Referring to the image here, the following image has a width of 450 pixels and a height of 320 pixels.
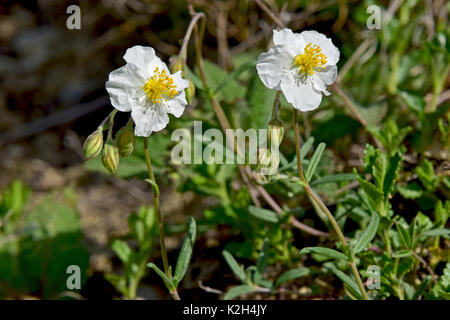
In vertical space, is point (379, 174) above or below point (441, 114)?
below

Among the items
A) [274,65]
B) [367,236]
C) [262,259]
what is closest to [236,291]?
[262,259]

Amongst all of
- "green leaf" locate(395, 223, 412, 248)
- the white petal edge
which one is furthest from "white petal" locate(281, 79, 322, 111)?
"green leaf" locate(395, 223, 412, 248)

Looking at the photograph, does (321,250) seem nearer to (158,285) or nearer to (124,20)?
(158,285)

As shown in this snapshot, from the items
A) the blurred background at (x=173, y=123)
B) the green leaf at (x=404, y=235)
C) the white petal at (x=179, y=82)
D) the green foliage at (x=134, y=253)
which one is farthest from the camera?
the blurred background at (x=173, y=123)

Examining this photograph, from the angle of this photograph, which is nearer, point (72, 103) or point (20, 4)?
point (72, 103)

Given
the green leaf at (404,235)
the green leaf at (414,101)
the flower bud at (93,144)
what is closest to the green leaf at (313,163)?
the green leaf at (404,235)

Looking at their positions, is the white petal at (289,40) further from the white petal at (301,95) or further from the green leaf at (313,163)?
the green leaf at (313,163)
